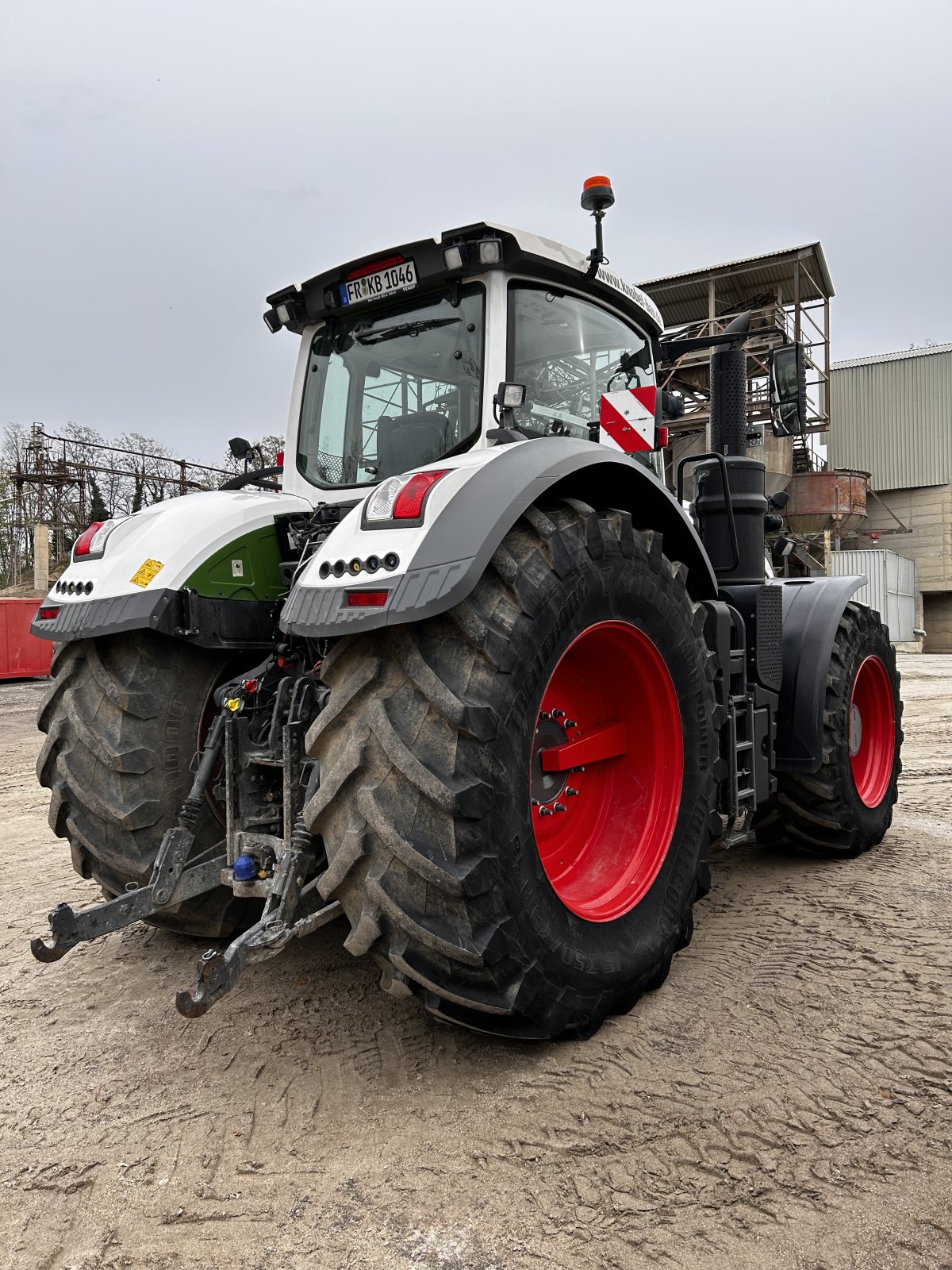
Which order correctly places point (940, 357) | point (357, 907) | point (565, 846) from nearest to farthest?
point (357, 907)
point (565, 846)
point (940, 357)

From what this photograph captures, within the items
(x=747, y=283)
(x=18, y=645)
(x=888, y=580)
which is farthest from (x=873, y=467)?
(x=18, y=645)

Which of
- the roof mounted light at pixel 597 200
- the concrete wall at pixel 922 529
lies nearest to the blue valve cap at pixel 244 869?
the roof mounted light at pixel 597 200

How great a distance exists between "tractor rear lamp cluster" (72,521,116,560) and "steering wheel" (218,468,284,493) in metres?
0.78

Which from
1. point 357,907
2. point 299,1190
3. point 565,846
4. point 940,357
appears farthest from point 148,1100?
point 940,357

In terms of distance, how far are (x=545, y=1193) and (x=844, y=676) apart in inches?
114

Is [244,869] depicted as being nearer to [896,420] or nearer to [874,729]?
[874,729]

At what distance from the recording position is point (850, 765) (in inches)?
162

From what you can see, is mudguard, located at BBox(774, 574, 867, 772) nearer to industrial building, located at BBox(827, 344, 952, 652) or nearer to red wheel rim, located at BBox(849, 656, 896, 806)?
red wheel rim, located at BBox(849, 656, 896, 806)

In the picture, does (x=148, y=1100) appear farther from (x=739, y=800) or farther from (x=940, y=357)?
(x=940, y=357)

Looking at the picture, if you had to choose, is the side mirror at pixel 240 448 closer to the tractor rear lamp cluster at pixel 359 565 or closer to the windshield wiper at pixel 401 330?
the windshield wiper at pixel 401 330

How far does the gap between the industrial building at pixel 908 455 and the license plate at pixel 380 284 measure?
28.6 m

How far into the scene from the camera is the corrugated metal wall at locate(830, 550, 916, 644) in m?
25.6

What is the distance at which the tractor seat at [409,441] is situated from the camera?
3.02 m

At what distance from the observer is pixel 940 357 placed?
93.9ft
